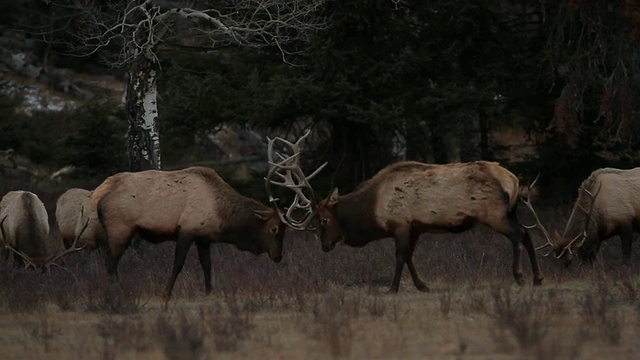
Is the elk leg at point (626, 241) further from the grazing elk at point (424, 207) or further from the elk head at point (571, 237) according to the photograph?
the grazing elk at point (424, 207)

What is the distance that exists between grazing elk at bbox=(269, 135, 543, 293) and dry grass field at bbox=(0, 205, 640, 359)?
544 mm

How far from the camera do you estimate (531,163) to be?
2448 cm

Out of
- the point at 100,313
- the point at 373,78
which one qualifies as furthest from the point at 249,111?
the point at 100,313

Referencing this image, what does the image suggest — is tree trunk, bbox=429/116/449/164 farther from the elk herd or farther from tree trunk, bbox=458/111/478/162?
the elk herd

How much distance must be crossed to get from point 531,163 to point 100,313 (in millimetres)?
13918

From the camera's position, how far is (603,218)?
15.4 metres

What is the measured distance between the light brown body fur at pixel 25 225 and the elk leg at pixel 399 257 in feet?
16.4

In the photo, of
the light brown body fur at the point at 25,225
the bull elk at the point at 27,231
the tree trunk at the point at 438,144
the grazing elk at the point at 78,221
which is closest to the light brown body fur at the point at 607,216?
the bull elk at the point at 27,231

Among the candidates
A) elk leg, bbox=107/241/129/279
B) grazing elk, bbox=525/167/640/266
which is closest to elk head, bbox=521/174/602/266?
grazing elk, bbox=525/167/640/266

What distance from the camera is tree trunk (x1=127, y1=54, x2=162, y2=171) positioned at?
19.1 m

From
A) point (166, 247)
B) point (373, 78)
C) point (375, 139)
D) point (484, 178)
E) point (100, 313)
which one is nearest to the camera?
point (100, 313)

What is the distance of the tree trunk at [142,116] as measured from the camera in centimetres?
1909

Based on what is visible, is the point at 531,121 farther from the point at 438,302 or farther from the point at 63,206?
the point at 438,302

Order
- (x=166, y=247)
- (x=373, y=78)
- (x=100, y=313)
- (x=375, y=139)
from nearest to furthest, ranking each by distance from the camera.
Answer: (x=100, y=313) → (x=166, y=247) → (x=373, y=78) → (x=375, y=139)
